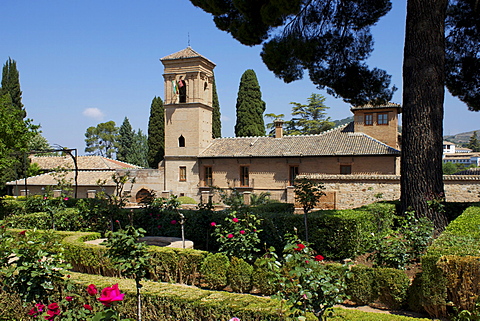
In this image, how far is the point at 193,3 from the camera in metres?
11.9

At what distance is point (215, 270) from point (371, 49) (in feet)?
29.1

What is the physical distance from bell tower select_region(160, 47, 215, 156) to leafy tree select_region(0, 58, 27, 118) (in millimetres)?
16027

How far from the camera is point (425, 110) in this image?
9180 mm

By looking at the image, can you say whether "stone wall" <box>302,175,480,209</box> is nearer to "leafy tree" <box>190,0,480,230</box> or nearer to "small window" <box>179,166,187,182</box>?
"leafy tree" <box>190,0,480,230</box>

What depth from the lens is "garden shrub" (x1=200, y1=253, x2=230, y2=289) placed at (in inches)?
269

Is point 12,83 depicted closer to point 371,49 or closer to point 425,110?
point 371,49

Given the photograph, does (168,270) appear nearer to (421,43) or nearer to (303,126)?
(421,43)

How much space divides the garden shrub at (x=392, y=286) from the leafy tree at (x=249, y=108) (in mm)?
30182

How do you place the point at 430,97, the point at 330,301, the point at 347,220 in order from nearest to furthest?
the point at 330,301, the point at 347,220, the point at 430,97

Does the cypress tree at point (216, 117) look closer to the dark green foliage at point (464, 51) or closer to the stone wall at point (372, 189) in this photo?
the stone wall at point (372, 189)

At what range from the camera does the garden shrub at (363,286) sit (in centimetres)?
597

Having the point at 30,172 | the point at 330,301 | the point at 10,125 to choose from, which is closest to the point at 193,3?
the point at 10,125

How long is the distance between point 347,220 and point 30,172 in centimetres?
2789

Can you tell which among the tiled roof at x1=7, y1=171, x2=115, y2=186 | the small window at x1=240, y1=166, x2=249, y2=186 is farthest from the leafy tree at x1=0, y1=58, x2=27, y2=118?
the small window at x1=240, y1=166, x2=249, y2=186
